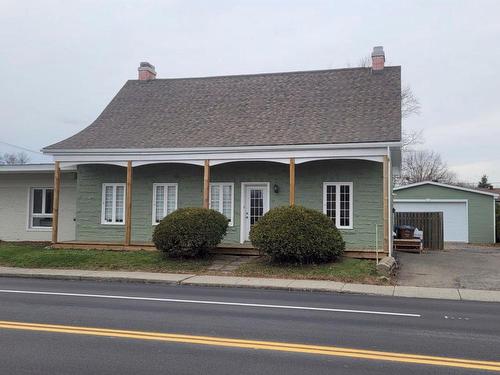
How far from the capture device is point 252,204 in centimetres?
1906

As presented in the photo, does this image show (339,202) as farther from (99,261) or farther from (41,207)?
(41,207)

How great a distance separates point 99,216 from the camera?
20.1 m

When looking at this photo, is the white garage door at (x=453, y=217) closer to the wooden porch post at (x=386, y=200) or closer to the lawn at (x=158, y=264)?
the wooden porch post at (x=386, y=200)

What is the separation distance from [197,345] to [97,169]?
15.1 meters

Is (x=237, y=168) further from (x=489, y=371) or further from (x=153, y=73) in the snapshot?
(x=489, y=371)

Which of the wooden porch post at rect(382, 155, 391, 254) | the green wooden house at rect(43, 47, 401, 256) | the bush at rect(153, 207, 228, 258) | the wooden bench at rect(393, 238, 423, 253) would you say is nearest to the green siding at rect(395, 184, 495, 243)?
the wooden bench at rect(393, 238, 423, 253)

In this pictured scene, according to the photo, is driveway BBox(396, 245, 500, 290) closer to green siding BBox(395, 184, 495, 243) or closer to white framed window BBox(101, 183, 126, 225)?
green siding BBox(395, 184, 495, 243)

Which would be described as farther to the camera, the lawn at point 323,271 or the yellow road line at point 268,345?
the lawn at point 323,271

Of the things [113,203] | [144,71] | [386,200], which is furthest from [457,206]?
[113,203]

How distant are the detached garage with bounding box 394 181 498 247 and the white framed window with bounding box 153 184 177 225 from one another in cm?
1561

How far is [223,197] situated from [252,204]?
113cm

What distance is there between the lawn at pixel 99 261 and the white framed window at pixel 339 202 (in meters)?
4.76

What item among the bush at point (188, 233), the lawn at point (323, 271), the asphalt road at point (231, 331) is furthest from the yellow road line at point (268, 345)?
the bush at point (188, 233)

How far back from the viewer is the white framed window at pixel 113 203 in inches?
789
